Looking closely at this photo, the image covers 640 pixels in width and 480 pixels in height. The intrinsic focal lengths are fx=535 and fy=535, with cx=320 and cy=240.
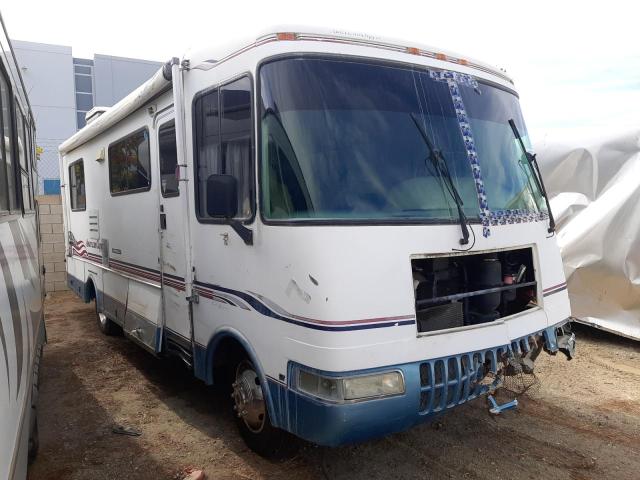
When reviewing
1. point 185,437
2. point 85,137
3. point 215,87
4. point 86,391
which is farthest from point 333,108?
point 85,137

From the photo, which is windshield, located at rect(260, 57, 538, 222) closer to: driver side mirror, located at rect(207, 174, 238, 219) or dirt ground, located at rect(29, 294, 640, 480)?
driver side mirror, located at rect(207, 174, 238, 219)

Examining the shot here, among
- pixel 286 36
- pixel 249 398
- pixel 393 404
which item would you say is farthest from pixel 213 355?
pixel 286 36

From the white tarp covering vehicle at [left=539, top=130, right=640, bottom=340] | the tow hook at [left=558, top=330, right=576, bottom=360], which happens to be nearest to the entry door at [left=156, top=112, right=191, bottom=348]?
the tow hook at [left=558, top=330, right=576, bottom=360]

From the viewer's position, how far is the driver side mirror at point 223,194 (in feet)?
10.7

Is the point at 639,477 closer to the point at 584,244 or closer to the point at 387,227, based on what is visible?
the point at 387,227

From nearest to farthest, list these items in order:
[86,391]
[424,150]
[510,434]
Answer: [424,150], [510,434], [86,391]

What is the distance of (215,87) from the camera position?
3.67 metres

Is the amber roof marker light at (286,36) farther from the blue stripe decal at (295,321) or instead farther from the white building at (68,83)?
the white building at (68,83)

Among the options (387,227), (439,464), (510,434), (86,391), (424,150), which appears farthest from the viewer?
(86,391)

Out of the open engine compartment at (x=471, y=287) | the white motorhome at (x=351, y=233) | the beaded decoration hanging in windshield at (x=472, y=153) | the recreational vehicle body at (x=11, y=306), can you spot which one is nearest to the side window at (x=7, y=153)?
the recreational vehicle body at (x=11, y=306)

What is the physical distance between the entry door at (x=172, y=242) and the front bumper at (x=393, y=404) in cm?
141

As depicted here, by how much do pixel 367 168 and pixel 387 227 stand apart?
0.38 metres

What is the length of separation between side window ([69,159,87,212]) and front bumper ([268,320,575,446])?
5305mm

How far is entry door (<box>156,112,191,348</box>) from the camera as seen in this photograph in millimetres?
4277
